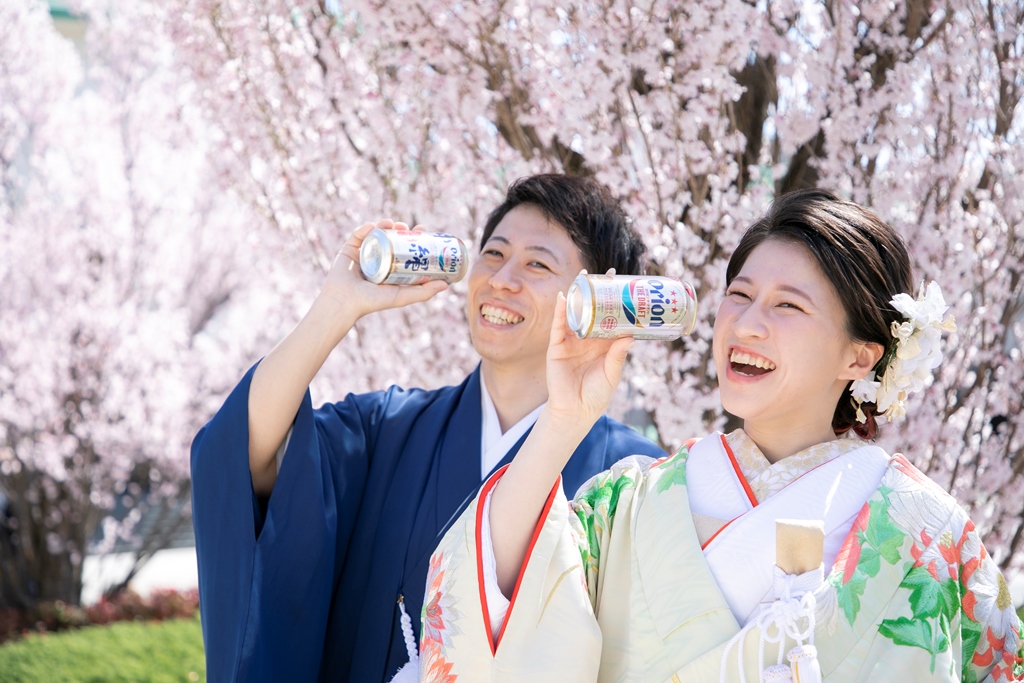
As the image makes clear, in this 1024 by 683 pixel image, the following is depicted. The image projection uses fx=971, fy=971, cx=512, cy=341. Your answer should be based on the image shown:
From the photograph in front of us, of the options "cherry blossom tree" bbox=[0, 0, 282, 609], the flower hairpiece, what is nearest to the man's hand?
the flower hairpiece

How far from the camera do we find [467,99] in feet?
10.1

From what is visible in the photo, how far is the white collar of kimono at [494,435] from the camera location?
2301mm

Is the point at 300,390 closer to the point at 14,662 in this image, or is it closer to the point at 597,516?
the point at 597,516

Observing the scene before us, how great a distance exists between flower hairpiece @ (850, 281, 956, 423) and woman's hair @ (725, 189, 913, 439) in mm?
21

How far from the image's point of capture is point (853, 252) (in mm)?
1733

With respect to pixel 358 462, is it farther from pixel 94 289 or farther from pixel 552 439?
pixel 94 289

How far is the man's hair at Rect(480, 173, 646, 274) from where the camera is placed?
2.33 meters

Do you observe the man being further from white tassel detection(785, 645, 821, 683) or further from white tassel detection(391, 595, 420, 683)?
white tassel detection(785, 645, 821, 683)

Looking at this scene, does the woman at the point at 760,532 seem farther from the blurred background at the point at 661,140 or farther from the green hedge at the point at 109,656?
the green hedge at the point at 109,656

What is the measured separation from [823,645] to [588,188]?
128 centimetres

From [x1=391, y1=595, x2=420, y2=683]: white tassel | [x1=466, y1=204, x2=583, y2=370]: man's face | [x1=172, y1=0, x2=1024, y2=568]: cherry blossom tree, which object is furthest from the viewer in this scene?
[x1=172, y1=0, x2=1024, y2=568]: cherry blossom tree

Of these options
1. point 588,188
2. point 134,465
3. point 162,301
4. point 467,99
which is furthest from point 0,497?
point 588,188

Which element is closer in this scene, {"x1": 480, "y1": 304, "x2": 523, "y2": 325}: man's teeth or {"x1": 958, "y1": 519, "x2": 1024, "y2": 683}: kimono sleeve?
{"x1": 958, "y1": 519, "x2": 1024, "y2": 683}: kimono sleeve

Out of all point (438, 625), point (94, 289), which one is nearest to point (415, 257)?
point (438, 625)
